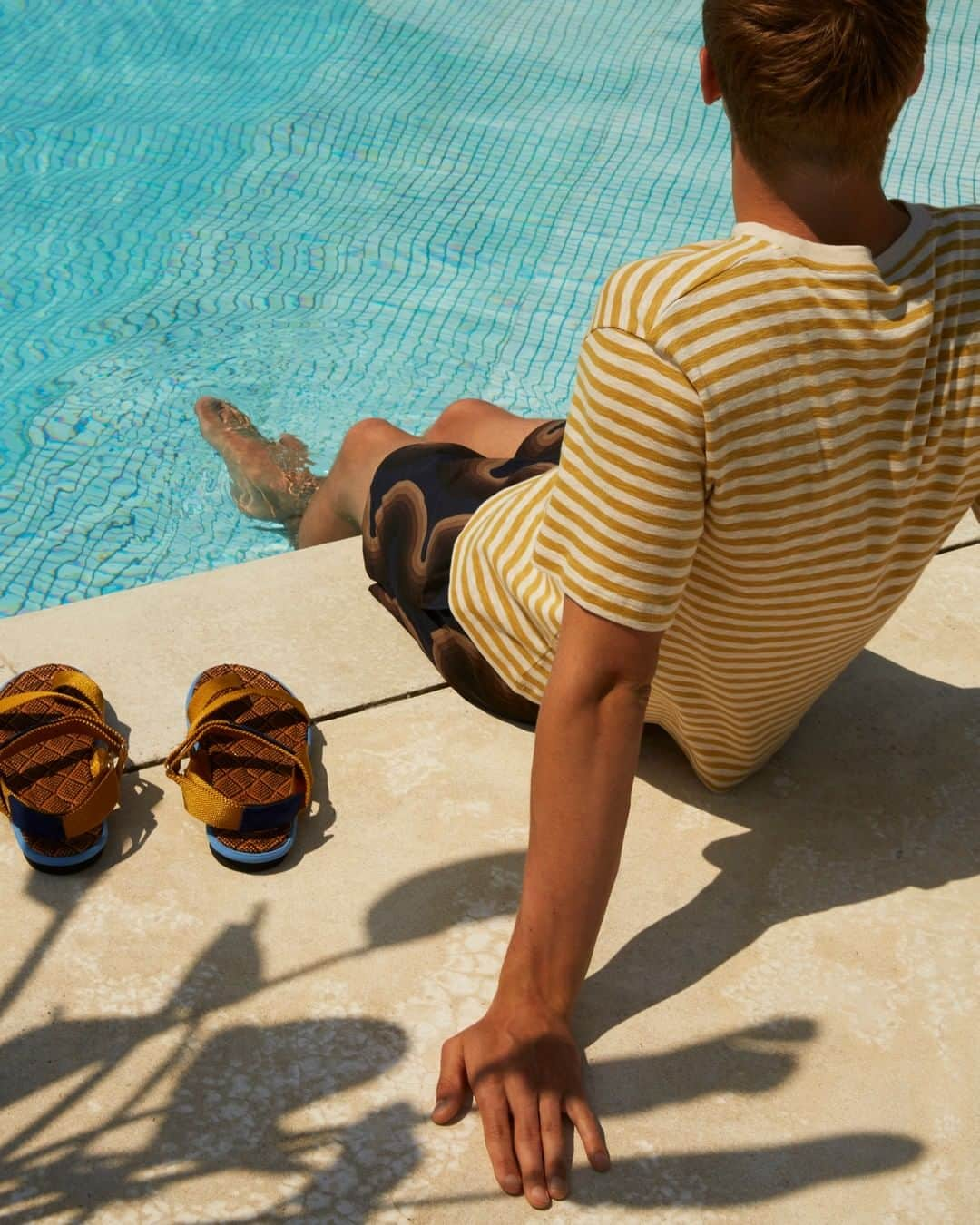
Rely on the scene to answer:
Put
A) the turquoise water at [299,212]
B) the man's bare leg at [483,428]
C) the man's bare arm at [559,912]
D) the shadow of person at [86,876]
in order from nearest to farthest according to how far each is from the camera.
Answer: the man's bare arm at [559,912], the shadow of person at [86,876], the man's bare leg at [483,428], the turquoise water at [299,212]

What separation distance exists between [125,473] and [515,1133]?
3131mm

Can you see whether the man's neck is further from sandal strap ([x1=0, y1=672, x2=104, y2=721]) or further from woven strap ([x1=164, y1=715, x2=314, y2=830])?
sandal strap ([x1=0, y1=672, x2=104, y2=721])

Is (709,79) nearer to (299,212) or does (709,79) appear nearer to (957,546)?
(957,546)

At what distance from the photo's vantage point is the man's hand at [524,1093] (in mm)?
1662

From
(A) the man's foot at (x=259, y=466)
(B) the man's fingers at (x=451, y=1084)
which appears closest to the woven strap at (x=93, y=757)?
(B) the man's fingers at (x=451, y=1084)

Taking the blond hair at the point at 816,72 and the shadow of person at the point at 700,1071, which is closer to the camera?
the blond hair at the point at 816,72

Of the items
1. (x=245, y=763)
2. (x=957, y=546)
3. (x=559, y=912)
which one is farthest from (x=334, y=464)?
(x=559, y=912)

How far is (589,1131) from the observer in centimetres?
170

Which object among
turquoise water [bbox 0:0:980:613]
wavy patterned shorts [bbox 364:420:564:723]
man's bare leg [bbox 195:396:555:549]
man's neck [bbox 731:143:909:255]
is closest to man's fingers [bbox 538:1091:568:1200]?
wavy patterned shorts [bbox 364:420:564:723]

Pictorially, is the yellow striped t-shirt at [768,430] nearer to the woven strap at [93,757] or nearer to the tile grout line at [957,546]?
the woven strap at [93,757]

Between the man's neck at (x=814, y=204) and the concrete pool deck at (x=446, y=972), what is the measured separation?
1.06 metres

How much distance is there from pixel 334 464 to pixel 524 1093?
173cm

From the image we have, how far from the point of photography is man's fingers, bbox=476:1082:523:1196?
5.44 ft

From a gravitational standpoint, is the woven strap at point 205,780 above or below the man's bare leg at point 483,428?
below
